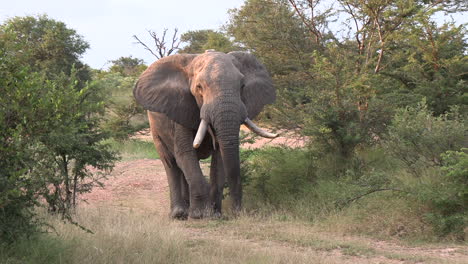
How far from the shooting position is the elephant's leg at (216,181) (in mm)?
10250

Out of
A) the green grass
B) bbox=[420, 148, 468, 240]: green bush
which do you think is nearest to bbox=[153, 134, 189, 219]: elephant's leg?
bbox=[420, 148, 468, 240]: green bush

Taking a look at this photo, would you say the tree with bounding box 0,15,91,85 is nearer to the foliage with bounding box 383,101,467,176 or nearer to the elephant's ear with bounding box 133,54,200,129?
the elephant's ear with bounding box 133,54,200,129

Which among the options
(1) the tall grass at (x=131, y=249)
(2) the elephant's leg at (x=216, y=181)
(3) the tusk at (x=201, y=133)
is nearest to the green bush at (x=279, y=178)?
(2) the elephant's leg at (x=216, y=181)

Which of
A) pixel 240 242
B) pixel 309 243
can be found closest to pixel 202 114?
pixel 240 242

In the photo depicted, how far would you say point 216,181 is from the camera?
10.4m

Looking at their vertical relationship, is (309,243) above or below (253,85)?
below

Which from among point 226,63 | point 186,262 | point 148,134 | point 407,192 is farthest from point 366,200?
point 148,134

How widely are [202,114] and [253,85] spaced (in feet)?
4.88

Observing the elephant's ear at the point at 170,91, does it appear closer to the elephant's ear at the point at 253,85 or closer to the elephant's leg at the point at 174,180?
the elephant's ear at the point at 253,85

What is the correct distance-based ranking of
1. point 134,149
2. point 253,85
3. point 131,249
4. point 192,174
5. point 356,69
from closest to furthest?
point 131,249, point 192,174, point 253,85, point 356,69, point 134,149

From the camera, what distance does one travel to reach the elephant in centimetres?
916

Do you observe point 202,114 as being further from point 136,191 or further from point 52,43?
point 52,43

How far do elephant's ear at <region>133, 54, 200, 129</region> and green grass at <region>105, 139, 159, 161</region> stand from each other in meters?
8.93

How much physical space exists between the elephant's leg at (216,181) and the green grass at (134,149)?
935 cm
